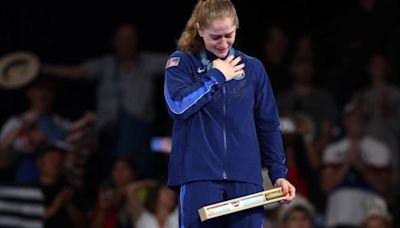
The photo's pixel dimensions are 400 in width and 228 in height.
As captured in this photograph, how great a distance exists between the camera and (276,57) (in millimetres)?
9422

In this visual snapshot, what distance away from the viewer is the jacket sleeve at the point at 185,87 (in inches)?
171

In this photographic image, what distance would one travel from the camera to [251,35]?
33.0 ft

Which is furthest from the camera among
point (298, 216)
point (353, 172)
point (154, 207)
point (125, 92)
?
point (125, 92)

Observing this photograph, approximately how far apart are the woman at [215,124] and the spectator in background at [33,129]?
4.37 m

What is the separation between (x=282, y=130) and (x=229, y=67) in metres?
4.07

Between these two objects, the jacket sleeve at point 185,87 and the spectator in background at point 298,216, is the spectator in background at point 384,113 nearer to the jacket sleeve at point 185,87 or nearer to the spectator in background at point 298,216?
the spectator in background at point 298,216

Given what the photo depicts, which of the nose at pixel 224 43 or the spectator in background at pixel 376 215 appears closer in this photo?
the nose at pixel 224 43

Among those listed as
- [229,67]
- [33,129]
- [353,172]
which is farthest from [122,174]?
[229,67]

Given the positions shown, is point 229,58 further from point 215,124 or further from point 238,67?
point 215,124

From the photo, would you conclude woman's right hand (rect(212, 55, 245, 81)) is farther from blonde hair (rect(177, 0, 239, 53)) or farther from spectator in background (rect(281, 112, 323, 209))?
spectator in background (rect(281, 112, 323, 209))

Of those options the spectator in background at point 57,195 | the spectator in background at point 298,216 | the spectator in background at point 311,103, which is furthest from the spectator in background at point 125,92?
the spectator in background at point 298,216

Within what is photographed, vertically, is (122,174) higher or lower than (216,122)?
lower

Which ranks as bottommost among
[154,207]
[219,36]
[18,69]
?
[154,207]

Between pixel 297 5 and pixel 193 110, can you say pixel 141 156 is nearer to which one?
pixel 297 5
